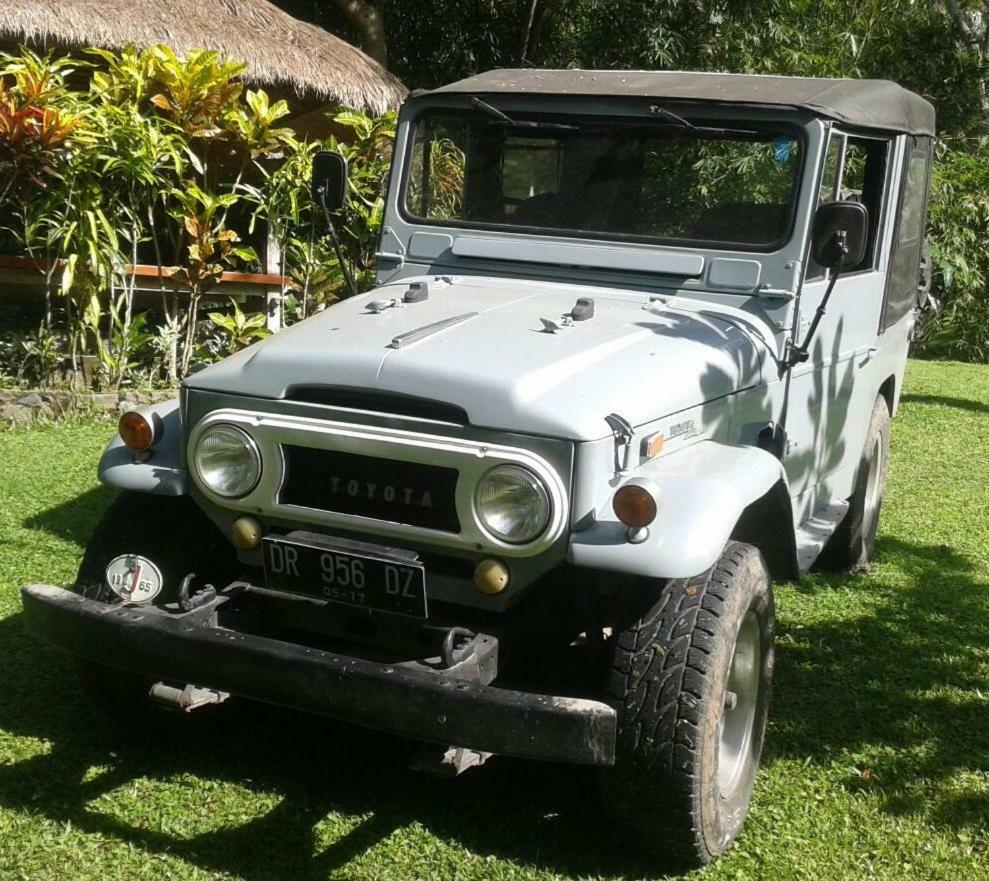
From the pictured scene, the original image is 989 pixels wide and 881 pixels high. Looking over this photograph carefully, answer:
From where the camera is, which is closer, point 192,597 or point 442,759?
point 442,759

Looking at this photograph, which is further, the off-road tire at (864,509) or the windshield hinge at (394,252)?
the off-road tire at (864,509)

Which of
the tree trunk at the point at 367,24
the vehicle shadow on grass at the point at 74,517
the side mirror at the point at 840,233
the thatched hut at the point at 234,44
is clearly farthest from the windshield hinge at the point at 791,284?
the tree trunk at the point at 367,24

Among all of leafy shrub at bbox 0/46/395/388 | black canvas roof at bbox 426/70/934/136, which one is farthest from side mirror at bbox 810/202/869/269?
leafy shrub at bbox 0/46/395/388

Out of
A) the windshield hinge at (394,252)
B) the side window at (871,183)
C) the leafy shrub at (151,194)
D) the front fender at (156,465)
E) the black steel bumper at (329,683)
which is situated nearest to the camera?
the black steel bumper at (329,683)

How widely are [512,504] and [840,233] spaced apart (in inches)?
57.2

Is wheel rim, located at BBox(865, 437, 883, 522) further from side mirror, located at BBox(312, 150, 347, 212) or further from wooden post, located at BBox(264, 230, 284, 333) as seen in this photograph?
wooden post, located at BBox(264, 230, 284, 333)

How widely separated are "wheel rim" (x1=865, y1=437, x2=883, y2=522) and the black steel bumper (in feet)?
11.0

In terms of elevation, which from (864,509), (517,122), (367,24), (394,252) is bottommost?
(864,509)

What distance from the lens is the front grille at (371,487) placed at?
326 centimetres

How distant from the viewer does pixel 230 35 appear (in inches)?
428

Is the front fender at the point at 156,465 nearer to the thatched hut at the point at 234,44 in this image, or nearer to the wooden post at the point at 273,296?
the thatched hut at the point at 234,44

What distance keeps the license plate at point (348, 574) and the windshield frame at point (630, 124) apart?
164 centimetres

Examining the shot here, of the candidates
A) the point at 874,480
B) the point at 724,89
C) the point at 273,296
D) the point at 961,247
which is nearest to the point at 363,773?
the point at 724,89

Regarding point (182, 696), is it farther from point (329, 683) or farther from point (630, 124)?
point (630, 124)
